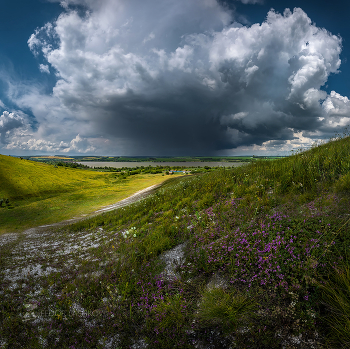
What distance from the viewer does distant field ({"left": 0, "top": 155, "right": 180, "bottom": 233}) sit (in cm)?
1497

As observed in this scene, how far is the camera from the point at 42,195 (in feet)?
70.0

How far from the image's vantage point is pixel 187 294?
3.68 metres

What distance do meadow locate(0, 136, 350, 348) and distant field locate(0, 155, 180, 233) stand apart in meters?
10.4

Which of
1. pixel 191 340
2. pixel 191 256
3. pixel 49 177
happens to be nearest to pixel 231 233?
pixel 191 256

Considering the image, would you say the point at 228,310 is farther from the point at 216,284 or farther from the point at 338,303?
the point at 338,303

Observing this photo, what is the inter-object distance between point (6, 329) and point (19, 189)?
2239 centimetres

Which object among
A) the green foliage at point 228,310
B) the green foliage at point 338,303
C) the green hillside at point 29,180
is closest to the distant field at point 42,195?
the green hillside at point 29,180

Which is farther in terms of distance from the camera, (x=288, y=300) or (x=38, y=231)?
(x=38, y=231)

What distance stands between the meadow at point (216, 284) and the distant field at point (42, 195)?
Answer: 10436 mm

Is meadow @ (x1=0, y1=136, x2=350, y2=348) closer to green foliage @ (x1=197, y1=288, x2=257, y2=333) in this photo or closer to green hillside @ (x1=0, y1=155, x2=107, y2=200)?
green foliage @ (x1=197, y1=288, x2=257, y2=333)

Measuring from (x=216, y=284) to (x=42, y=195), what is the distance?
24823 millimetres

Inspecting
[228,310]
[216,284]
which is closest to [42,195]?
[216,284]

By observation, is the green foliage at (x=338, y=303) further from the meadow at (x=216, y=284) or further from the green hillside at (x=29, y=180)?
the green hillside at (x=29, y=180)

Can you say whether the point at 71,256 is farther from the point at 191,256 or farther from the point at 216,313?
the point at 216,313
